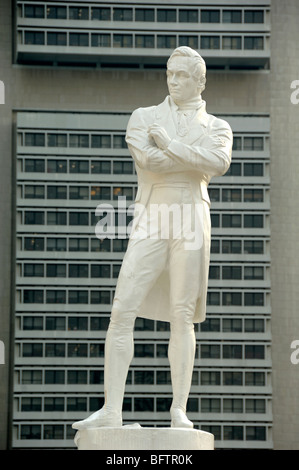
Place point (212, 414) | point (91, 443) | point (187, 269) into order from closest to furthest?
point (91, 443), point (187, 269), point (212, 414)

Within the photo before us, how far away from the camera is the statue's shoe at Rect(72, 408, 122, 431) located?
1312 centimetres

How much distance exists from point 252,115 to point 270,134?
88 cm

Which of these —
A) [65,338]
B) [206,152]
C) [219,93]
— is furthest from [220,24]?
[206,152]

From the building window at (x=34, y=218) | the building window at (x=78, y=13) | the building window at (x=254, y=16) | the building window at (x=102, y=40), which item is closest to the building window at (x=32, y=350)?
the building window at (x=34, y=218)

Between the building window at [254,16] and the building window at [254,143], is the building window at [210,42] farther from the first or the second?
the building window at [254,143]

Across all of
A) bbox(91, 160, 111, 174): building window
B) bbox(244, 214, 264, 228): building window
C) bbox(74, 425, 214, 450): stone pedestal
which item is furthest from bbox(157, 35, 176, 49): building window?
bbox(74, 425, 214, 450): stone pedestal

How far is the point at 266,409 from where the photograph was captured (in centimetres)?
4025

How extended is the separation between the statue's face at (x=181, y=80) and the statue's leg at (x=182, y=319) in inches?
70.8

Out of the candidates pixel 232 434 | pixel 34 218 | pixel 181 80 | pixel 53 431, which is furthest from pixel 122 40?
pixel 181 80

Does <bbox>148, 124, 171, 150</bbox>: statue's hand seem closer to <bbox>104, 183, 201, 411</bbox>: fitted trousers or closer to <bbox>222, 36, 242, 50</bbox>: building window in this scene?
<bbox>104, 183, 201, 411</bbox>: fitted trousers

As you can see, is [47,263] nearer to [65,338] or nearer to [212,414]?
[65,338]

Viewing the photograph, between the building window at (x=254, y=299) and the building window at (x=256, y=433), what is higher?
the building window at (x=254, y=299)

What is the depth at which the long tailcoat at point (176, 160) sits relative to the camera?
13.8m

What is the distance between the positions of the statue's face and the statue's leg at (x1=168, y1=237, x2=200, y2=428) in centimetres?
180
